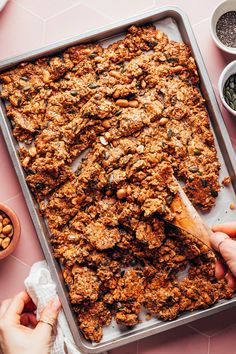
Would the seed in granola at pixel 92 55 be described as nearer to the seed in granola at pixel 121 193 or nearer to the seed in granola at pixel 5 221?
the seed in granola at pixel 121 193

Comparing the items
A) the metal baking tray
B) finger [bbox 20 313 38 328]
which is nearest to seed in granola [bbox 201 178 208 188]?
the metal baking tray

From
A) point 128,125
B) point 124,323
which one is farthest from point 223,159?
point 124,323

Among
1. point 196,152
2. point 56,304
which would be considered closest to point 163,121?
point 196,152

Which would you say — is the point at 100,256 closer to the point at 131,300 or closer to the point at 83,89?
the point at 131,300

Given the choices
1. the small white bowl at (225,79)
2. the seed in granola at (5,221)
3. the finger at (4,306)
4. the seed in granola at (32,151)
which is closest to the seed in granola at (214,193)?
the small white bowl at (225,79)

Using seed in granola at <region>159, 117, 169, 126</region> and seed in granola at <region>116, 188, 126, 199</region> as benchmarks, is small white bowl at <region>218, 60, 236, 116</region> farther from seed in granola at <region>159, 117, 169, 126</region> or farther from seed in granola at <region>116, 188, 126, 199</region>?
seed in granola at <region>116, 188, 126, 199</region>

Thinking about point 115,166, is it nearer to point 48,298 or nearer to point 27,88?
point 27,88
